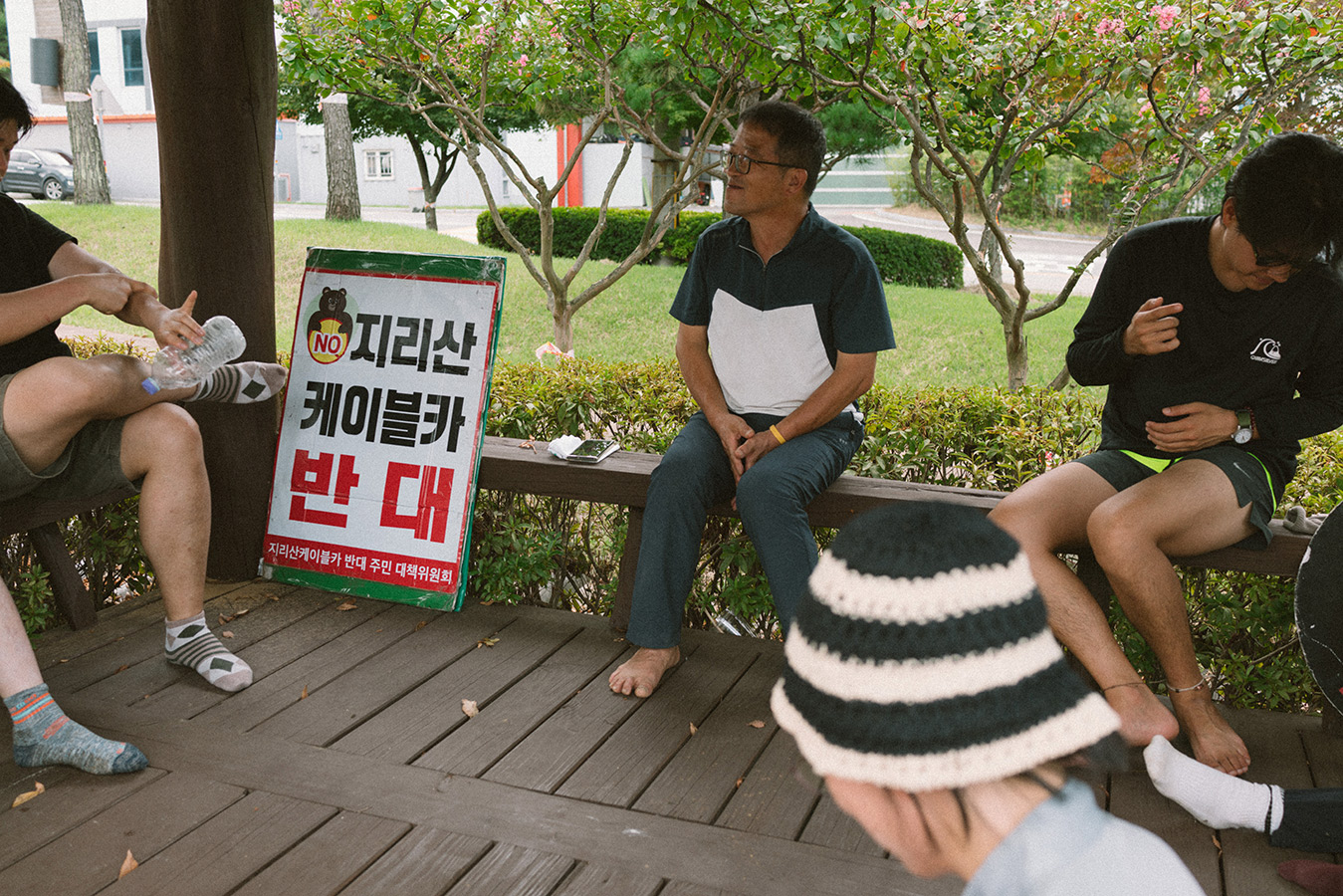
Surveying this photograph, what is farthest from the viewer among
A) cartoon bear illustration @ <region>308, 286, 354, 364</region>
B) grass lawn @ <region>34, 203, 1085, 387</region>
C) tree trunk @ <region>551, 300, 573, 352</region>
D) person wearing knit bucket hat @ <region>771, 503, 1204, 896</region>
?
grass lawn @ <region>34, 203, 1085, 387</region>

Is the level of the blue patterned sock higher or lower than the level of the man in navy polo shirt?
lower

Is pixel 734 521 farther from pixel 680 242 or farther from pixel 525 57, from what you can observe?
pixel 680 242

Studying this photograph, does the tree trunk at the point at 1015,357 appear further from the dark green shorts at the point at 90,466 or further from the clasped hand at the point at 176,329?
the dark green shorts at the point at 90,466

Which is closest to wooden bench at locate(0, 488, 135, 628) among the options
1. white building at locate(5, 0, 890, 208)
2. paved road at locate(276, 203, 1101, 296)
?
paved road at locate(276, 203, 1101, 296)

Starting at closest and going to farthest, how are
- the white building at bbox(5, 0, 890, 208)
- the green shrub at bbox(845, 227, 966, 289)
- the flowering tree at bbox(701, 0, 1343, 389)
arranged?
the flowering tree at bbox(701, 0, 1343, 389) → the green shrub at bbox(845, 227, 966, 289) → the white building at bbox(5, 0, 890, 208)

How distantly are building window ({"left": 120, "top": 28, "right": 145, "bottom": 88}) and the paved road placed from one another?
9.29m

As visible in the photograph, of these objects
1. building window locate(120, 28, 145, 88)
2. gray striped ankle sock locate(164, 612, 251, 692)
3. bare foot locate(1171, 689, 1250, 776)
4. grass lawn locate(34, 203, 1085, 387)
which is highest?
building window locate(120, 28, 145, 88)

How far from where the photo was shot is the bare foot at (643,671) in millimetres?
2750

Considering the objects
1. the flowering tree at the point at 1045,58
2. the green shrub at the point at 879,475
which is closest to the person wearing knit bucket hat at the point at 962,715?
the green shrub at the point at 879,475

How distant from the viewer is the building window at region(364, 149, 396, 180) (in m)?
33.5

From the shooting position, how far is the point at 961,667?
2.72 feet

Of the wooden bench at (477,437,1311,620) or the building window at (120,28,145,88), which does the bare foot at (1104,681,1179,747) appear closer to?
the wooden bench at (477,437,1311,620)

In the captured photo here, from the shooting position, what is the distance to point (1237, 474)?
8.16ft

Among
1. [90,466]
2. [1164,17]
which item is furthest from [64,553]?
[1164,17]
